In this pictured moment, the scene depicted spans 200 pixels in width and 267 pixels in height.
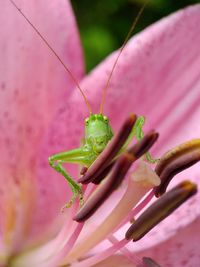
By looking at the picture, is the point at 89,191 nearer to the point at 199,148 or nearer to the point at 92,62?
the point at 199,148

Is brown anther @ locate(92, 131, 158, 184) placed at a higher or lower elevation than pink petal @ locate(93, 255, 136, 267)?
higher

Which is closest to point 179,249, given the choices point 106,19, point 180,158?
point 180,158

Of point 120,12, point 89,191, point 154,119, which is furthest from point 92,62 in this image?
point 89,191

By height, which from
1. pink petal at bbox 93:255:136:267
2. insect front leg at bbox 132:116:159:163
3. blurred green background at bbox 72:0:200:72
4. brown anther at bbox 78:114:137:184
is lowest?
pink petal at bbox 93:255:136:267

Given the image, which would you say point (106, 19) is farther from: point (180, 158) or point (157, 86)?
point (180, 158)

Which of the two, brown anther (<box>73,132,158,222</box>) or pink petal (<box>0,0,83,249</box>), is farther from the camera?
pink petal (<box>0,0,83,249</box>)

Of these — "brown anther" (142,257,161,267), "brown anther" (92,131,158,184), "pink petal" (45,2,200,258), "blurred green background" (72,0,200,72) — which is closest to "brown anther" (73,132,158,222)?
"brown anther" (92,131,158,184)

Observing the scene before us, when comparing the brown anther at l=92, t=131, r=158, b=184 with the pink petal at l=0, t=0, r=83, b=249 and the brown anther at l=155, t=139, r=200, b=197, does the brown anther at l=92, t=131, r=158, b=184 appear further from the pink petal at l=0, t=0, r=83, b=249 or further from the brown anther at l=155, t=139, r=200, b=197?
the pink petal at l=0, t=0, r=83, b=249
